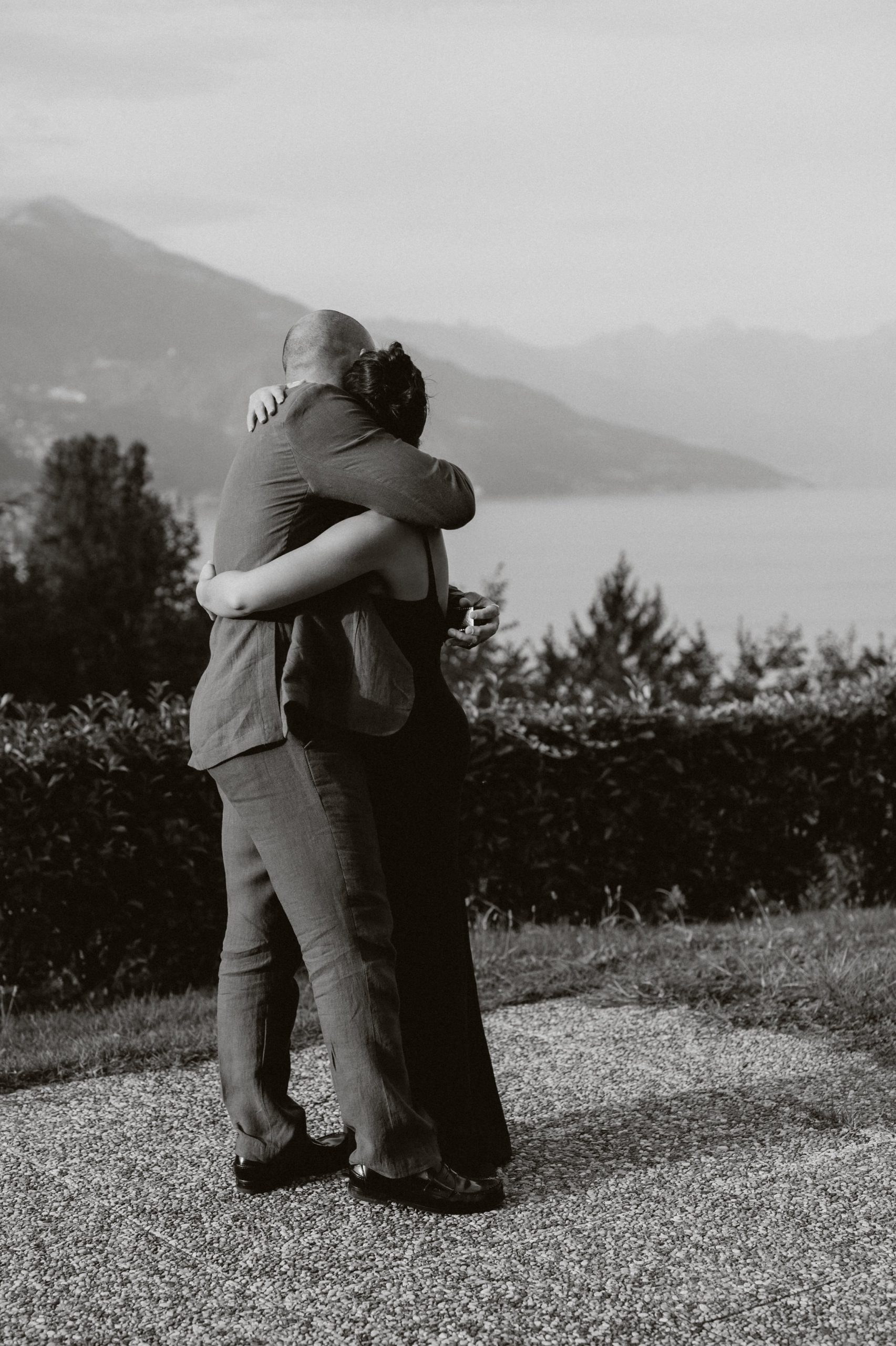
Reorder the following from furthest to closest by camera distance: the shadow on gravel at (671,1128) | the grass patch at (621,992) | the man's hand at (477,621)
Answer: the grass patch at (621,992), the shadow on gravel at (671,1128), the man's hand at (477,621)

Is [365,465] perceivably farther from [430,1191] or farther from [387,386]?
[430,1191]

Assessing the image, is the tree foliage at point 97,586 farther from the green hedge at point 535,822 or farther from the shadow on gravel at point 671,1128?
the shadow on gravel at point 671,1128

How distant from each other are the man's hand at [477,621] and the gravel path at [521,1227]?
124 cm

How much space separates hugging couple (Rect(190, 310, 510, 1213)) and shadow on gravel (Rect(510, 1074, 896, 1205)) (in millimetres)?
210

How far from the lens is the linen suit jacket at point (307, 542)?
2832 mm

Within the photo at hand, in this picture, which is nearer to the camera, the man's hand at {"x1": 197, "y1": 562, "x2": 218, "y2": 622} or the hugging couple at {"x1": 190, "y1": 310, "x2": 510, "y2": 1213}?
the hugging couple at {"x1": 190, "y1": 310, "x2": 510, "y2": 1213}

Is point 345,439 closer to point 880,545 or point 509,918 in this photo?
point 509,918

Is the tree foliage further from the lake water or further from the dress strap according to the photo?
the lake water

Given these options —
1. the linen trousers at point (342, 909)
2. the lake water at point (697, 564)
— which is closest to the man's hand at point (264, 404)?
the linen trousers at point (342, 909)

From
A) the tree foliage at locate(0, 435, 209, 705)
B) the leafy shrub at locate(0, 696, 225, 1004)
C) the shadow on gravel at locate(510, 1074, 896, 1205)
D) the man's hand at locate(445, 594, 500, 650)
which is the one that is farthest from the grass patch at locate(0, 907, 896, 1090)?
the tree foliage at locate(0, 435, 209, 705)

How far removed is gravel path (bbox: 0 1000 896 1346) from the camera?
2.54 m

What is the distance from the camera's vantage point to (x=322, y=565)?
2.88 m

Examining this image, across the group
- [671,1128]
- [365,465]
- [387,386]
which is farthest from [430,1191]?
[387,386]

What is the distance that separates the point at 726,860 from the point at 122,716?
119 inches
